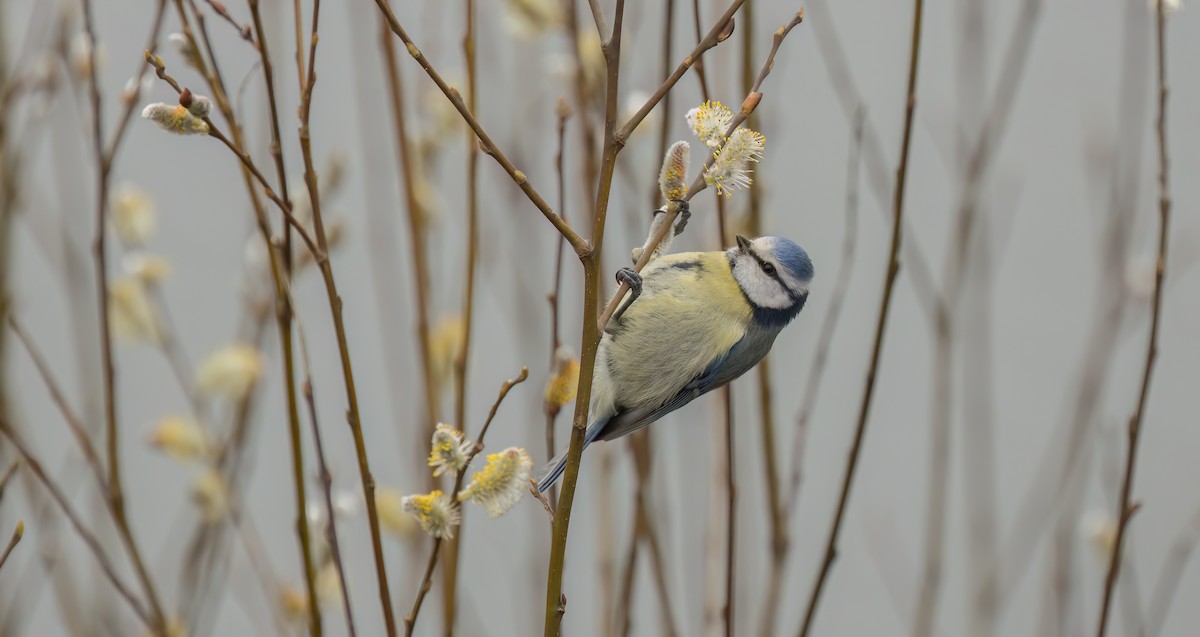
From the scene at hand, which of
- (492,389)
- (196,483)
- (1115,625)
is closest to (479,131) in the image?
(196,483)

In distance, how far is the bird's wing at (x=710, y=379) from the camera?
1038 millimetres

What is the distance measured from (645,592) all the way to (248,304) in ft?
5.48

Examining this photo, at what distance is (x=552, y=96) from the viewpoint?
1893 millimetres

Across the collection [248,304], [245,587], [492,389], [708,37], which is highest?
[708,37]

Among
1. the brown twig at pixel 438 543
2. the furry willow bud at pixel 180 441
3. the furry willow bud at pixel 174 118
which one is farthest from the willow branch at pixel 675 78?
the furry willow bud at pixel 180 441

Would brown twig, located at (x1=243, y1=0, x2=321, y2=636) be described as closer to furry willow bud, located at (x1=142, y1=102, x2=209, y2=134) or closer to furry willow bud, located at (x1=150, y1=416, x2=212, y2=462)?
furry willow bud, located at (x1=142, y1=102, x2=209, y2=134)

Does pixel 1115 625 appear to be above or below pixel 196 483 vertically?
below

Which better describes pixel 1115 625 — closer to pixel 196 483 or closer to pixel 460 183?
pixel 460 183

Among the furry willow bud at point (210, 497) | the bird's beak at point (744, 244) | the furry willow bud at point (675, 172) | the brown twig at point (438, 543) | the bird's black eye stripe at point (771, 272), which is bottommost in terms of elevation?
the furry willow bud at point (210, 497)

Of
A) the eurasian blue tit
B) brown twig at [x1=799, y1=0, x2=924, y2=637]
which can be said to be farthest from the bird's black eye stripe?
brown twig at [x1=799, y1=0, x2=924, y2=637]

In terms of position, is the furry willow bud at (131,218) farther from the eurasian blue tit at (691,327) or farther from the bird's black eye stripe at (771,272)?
the bird's black eye stripe at (771,272)

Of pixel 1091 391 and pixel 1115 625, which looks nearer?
pixel 1091 391

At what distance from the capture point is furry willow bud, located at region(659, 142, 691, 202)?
732 millimetres

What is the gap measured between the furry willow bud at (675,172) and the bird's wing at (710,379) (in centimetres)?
33
